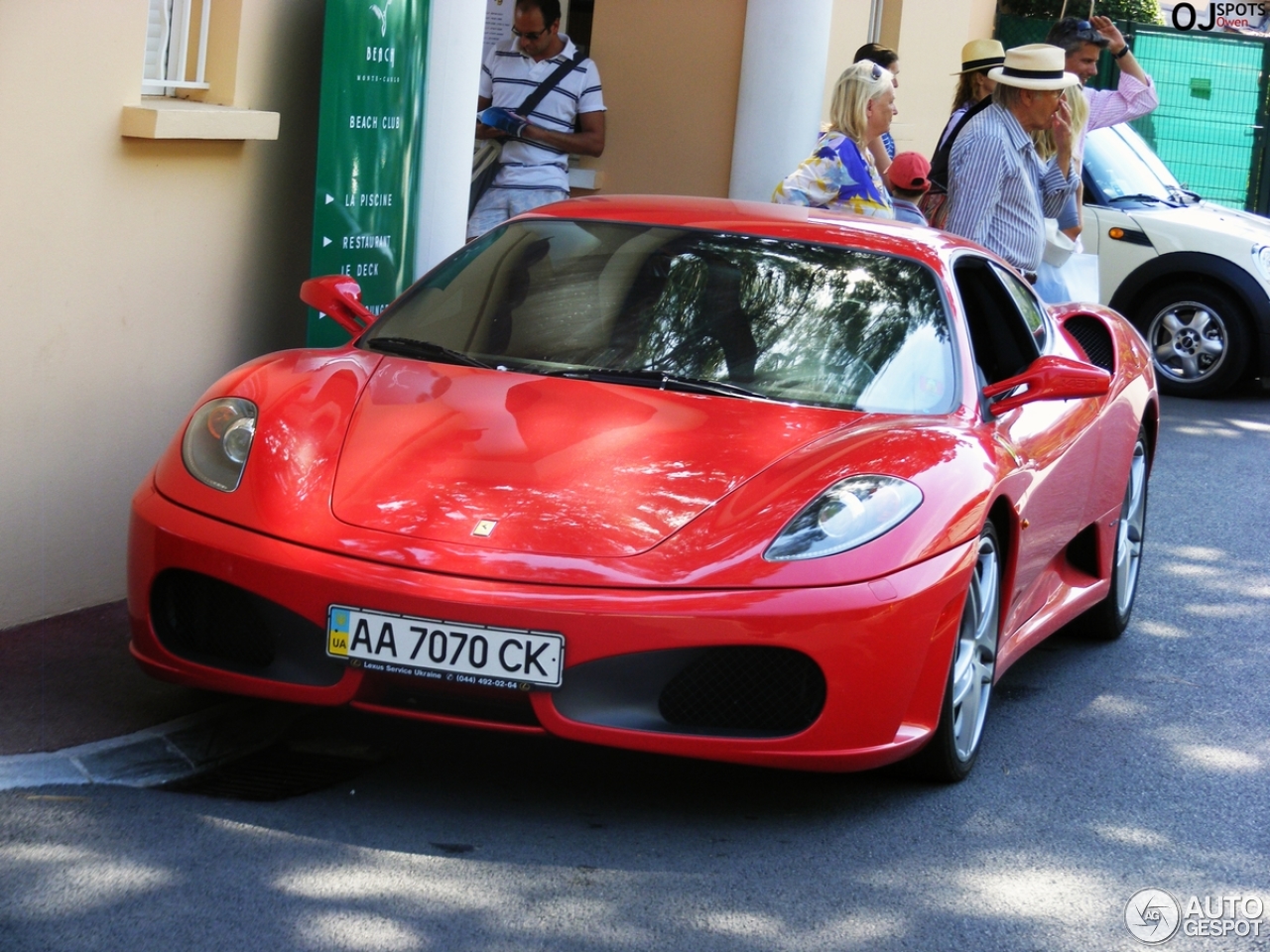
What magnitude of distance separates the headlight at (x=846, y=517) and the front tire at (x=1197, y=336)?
29.2 feet

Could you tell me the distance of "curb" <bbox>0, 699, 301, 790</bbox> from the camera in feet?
13.8

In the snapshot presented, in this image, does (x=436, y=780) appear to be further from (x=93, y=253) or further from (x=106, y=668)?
(x=93, y=253)

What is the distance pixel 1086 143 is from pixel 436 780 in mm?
9593

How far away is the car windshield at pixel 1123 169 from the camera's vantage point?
505 inches

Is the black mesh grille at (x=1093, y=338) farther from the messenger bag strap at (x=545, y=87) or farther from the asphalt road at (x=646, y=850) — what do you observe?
the messenger bag strap at (x=545, y=87)

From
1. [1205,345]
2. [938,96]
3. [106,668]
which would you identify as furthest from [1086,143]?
[106,668]

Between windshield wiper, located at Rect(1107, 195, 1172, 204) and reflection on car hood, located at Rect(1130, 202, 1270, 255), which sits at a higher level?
windshield wiper, located at Rect(1107, 195, 1172, 204)

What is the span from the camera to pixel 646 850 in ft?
13.2

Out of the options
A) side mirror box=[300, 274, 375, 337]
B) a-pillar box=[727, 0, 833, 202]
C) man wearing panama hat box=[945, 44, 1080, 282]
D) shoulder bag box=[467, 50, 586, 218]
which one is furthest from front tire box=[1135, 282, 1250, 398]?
side mirror box=[300, 274, 375, 337]

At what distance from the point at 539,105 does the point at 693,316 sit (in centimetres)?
483

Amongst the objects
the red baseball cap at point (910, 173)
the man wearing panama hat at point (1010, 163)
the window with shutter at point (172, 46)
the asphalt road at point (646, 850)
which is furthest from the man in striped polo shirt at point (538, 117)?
the asphalt road at point (646, 850)

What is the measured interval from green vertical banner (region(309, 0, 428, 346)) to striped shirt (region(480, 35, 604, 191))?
2.44 m

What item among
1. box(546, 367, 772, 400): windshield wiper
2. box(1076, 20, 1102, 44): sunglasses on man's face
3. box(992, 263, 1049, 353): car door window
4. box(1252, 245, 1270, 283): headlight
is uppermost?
box(1076, 20, 1102, 44): sunglasses on man's face

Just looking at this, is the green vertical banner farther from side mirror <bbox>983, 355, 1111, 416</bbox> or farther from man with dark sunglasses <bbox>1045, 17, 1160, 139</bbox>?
man with dark sunglasses <bbox>1045, 17, 1160, 139</bbox>
